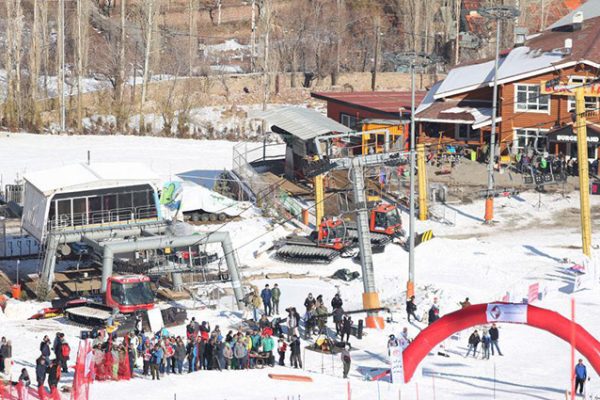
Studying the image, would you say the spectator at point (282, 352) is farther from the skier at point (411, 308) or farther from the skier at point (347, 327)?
the skier at point (411, 308)

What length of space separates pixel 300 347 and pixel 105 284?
824cm

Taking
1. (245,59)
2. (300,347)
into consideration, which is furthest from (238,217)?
(245,59)

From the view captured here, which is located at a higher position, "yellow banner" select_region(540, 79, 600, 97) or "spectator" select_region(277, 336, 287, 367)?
"yellow banner" select_region(540, 79, 600, 97)

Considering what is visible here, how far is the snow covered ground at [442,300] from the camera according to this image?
34.7 metres

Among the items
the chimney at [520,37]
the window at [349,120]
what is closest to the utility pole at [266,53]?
the window at [349,120]

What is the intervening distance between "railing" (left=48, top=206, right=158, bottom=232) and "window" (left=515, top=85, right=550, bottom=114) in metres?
21.4

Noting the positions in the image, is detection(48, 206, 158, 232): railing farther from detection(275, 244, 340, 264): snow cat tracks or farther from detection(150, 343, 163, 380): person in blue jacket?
detection(150, 343, 163, 380): person in blue jacket

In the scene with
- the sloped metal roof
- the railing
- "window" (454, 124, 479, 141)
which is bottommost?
the railing

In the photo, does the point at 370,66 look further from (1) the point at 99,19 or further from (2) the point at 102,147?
(2) the point at 102,147

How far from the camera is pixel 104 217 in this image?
4788cm

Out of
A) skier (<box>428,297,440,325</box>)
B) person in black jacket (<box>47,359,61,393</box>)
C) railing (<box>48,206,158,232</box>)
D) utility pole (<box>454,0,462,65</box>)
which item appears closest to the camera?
person in black jacket (<box>47,359,61,393</box>)

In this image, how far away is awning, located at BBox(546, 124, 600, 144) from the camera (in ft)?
195

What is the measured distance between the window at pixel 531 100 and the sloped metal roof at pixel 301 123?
9.17m

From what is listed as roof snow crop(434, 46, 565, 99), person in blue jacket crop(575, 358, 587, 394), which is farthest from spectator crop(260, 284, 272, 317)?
roof snow crop(434, 46, 565, 99)
